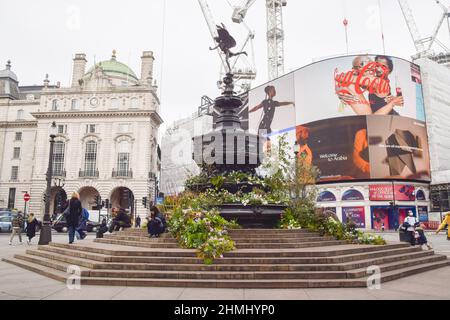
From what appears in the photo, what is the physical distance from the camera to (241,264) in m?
7.55

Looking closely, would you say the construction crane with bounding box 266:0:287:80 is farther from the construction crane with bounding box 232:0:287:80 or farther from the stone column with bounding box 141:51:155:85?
the stone column with bounding box 141:51:155:85

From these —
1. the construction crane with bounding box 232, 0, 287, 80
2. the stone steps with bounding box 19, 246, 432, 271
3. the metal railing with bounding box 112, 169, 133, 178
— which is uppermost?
the construction crane with bounding box 232, 0, 287, 80

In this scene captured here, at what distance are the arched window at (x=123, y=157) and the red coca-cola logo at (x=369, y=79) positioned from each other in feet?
103

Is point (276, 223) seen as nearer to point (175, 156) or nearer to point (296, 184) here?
point (296, 184)

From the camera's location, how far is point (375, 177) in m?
43.8

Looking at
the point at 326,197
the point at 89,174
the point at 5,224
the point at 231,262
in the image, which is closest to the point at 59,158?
the point at 89,174

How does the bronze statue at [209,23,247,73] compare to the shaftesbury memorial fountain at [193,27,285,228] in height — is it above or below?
above

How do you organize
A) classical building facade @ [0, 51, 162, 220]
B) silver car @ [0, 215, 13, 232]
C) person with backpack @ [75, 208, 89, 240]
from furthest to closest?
1. classical building facade @ [0, 51, 162, 220]
2. silver car @ [0, 215, 13, 232]
3. person with backpack @ [75, 208, 89, 240]

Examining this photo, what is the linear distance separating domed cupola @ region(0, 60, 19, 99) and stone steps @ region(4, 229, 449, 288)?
208 feet

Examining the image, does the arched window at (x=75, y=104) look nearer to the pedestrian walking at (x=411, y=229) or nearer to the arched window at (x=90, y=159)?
the arched window at (x=90, y=159)

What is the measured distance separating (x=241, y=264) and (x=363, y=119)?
42.2 m

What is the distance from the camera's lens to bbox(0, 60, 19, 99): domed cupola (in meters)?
62.0

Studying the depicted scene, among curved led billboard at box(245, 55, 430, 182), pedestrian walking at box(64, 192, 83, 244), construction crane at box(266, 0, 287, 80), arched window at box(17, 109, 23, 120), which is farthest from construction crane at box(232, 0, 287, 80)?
pedestrian walking at box(64, 192, 83, 244)

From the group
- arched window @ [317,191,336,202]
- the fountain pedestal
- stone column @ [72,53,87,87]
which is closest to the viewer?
the fountain pedestal
